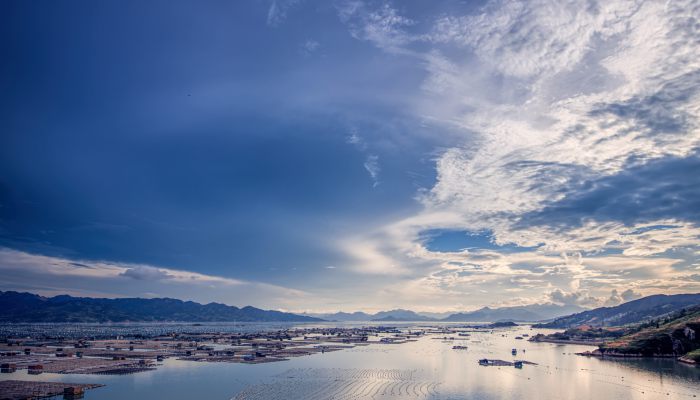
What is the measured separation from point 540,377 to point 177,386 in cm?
5571

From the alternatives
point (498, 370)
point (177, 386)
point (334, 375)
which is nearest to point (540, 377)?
point (498, 370)

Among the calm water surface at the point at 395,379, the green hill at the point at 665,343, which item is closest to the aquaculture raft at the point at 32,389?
the calm water surface at the point at 395,379

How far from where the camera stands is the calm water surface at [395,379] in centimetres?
5472

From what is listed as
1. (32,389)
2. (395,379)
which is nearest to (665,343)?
(395,379)

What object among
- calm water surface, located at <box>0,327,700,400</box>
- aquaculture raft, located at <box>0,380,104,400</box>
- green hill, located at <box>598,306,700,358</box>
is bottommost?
calm water surface, located at <box>0,327,700,400</box>

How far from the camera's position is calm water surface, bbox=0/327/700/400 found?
54.7m

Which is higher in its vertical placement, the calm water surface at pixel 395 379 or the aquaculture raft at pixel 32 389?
the aquaculture raft at pixel 32 389

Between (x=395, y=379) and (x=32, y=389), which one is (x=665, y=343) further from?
(x=32, y=389)

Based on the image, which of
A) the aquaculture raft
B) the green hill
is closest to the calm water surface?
the aquaculture raft

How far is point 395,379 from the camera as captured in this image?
66.2 metres

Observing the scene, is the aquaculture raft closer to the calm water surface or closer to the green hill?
the calm water surface

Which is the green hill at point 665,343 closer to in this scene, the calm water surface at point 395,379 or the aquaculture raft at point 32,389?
the calm water surface at point 395,379

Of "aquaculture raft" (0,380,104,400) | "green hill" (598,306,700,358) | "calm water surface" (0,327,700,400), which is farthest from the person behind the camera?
"green hill" (598,306,700,358)

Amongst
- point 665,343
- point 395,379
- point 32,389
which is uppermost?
point 665,343
